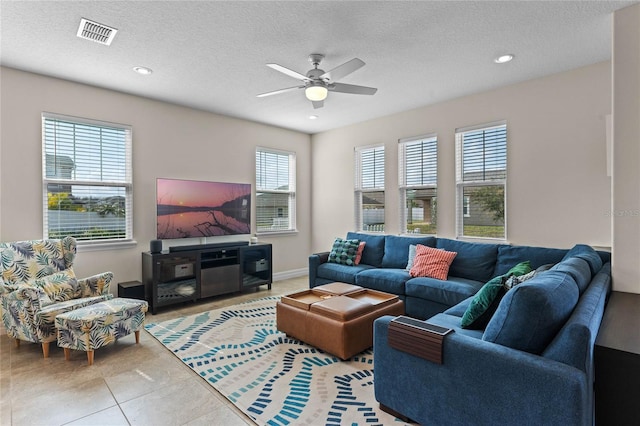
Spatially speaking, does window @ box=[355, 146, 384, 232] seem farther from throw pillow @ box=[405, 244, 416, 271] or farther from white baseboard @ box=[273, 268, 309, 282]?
white baseboard @ box=[273, 268, 309, 282]

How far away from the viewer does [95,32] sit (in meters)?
2.67

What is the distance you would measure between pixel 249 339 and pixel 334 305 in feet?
3.11

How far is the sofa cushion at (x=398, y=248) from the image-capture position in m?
4.38

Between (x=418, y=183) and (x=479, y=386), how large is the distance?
357cm

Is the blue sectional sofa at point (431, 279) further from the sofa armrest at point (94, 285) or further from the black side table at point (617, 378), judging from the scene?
the sofa armrest at point (94, 285)

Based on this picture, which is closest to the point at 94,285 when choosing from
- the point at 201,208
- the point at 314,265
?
the point at 201,208

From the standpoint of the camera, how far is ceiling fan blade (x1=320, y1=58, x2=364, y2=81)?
8.81ft

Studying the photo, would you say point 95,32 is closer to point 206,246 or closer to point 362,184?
point 206,246

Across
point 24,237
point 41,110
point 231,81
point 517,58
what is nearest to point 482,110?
point 517,58

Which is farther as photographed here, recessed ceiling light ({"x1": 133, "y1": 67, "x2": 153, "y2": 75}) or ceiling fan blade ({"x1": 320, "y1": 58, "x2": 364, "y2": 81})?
recessed ceiling light ({"x1": 133, "y1": 67, "x2": 153, "y2": 75})

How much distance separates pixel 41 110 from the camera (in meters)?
3.59

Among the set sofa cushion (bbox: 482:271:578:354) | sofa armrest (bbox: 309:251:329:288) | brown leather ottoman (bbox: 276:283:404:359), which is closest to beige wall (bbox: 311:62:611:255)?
sofa armrest (bbox: 309:251:329:288)

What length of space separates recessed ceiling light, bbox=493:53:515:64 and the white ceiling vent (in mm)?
3352

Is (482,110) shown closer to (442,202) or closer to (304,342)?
(442,202)
